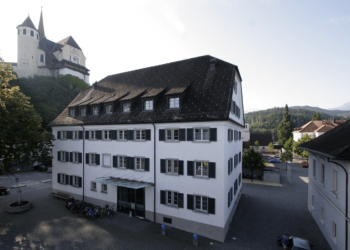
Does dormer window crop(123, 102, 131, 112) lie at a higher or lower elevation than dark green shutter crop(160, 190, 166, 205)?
higher

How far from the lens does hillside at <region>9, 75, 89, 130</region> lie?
194 ft

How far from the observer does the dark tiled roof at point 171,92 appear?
15680 millimetres

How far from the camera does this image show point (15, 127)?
60.0 ft

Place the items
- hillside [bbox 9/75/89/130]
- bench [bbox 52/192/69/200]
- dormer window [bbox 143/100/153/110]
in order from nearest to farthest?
1. dormer window [bbox 143/100/153/110]
2. bench [bbox 52/192/69/200]
3. hillside [bbox 9/75/89/130]

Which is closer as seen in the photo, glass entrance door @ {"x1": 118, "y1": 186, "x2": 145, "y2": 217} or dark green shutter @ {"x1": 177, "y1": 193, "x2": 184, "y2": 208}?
dark green shutter @ {"x1": 177, "y1": 193, "x2": 184, "y2": 208}

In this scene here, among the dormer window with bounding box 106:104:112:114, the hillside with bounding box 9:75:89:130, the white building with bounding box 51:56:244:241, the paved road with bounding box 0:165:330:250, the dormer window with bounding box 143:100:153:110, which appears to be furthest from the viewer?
the hillside with bounding box 9:75:89:130

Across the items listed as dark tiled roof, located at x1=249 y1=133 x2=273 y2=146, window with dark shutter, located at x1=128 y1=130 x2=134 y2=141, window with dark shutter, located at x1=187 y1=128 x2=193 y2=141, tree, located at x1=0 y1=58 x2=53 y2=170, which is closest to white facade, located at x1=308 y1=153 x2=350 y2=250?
window with dark shutter, located at x1=187 y1=128 x2=193 y2=141

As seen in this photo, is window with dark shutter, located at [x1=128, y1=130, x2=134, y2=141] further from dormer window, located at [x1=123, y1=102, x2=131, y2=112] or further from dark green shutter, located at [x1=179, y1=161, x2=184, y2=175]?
dark green shutter, located at [x1=179, y1=161, x2=184, y2=175]

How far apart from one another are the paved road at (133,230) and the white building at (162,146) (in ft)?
3.72

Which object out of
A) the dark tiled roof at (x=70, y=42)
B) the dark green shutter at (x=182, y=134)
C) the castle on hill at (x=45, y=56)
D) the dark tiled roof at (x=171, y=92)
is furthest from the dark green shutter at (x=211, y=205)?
the dark tiled roof at (x=70, y=42)

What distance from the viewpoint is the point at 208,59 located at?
67.6ft

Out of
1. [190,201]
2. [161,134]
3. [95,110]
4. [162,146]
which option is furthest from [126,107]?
[190,201]

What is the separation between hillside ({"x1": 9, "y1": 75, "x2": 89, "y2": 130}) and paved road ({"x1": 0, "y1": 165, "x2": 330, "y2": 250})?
1727 inches

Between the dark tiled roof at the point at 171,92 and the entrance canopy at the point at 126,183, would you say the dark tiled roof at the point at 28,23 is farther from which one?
the entrance canopy at the point at 126,183
